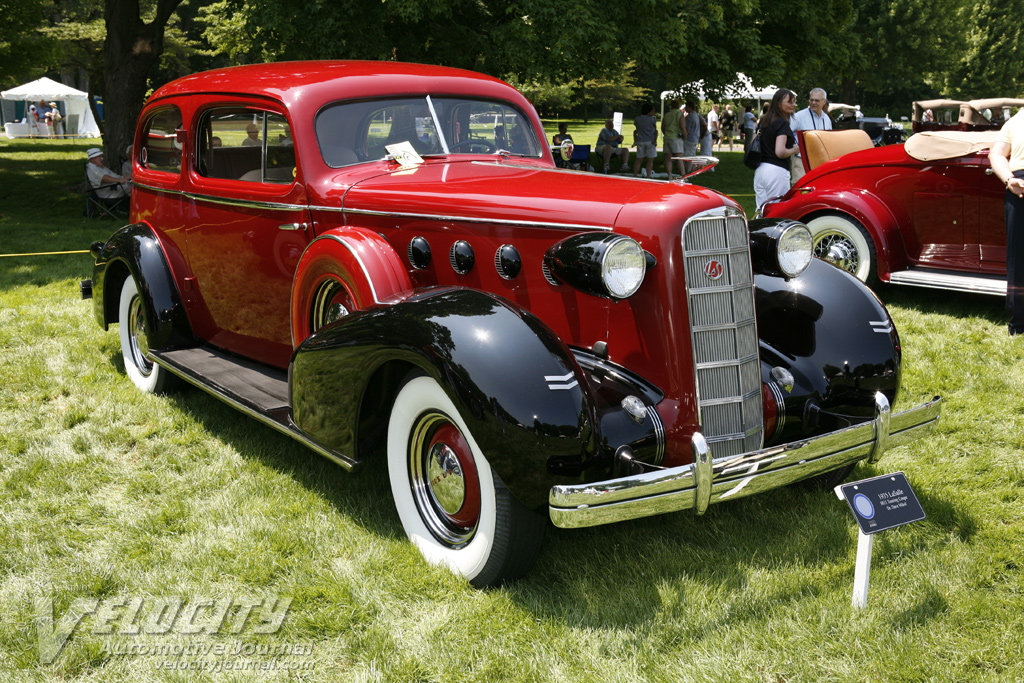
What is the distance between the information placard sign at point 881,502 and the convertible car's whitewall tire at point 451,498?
108 cm

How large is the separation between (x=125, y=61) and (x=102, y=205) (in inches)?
100

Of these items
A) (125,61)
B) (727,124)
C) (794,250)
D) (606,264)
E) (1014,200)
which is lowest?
(1014,200)

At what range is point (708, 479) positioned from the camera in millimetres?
2768

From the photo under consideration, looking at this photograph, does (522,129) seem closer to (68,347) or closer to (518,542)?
(518,542)

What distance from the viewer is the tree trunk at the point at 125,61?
1402 cm

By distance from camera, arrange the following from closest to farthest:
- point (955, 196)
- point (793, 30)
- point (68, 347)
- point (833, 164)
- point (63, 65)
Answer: point (68, 347), point (955, 196), point (833, 164), point (793, 30), point (63, 65)

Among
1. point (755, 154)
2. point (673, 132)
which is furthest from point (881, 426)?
point (673, 132)

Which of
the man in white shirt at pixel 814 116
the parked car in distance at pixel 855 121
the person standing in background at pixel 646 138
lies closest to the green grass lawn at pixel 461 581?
the man in white shirt at pixel 814 116

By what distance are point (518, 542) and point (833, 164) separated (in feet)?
20.3

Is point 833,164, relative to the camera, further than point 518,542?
Yes

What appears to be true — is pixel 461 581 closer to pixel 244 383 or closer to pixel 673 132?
pixel 244 383

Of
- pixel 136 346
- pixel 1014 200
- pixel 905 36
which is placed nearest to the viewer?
pixel 136 346

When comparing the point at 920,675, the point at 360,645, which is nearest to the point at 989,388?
the point at 920,675

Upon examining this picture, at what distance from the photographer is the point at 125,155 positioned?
1398cm
